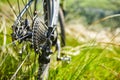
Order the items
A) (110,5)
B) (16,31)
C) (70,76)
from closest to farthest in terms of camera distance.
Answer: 1. (16,31)
2. (70,76)
3. (110,5)

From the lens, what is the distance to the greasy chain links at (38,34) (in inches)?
75.8

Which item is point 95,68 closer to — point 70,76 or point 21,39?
point 70,76

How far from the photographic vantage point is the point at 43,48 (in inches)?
77.1

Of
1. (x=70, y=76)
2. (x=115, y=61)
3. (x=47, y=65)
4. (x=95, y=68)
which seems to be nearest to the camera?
(x=47, y=65)

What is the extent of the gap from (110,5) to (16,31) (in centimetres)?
1159

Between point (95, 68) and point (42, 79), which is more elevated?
point (42, 79)

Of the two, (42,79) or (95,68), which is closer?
(42,79)

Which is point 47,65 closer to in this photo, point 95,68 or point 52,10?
point 52,10

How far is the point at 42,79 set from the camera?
2.06 metres

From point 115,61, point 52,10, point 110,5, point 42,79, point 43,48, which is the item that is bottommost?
point 110,5

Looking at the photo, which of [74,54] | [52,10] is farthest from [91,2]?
[52,10]

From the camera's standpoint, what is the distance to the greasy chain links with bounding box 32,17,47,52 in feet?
6.31

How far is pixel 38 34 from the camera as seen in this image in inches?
76.6

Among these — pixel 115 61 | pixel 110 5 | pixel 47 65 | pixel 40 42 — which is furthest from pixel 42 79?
pixel 110 5
